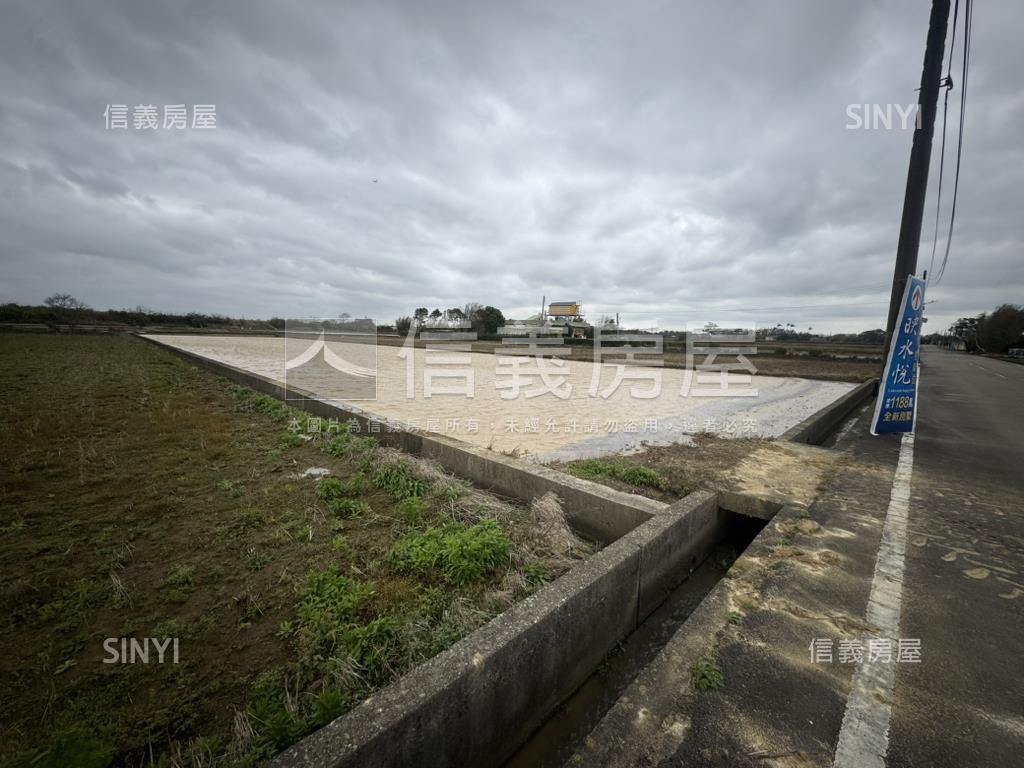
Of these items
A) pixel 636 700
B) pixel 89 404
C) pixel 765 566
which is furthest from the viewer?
pixel 89 404

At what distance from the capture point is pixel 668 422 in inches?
325

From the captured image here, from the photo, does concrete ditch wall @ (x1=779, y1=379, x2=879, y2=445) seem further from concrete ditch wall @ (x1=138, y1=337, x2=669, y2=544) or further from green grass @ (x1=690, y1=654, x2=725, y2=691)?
green grass @ (x1=690, y1=654, x2=725, y2=691)

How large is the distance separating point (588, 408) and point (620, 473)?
5223mm

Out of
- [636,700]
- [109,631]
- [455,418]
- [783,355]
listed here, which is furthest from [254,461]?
[783,355]

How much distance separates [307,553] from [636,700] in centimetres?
246

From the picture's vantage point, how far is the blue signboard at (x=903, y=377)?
620 centimetres

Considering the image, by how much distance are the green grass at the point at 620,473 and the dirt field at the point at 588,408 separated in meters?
0.90

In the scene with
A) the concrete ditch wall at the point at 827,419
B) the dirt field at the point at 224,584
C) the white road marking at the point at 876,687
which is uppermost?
the concrete ditch wall at the point at 827,419

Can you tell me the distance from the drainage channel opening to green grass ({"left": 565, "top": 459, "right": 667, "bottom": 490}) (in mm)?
973

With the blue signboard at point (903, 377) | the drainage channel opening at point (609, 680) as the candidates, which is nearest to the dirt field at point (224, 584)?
the drainage channel opening at point (609, 680)

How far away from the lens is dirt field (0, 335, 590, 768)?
1743 mm

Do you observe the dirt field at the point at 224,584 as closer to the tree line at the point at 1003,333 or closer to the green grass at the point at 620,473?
the green grass at the point at 620,473

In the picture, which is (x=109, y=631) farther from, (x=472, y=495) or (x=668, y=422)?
(x=668, y=422)

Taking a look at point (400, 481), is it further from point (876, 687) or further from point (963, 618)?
point (963, 618)
